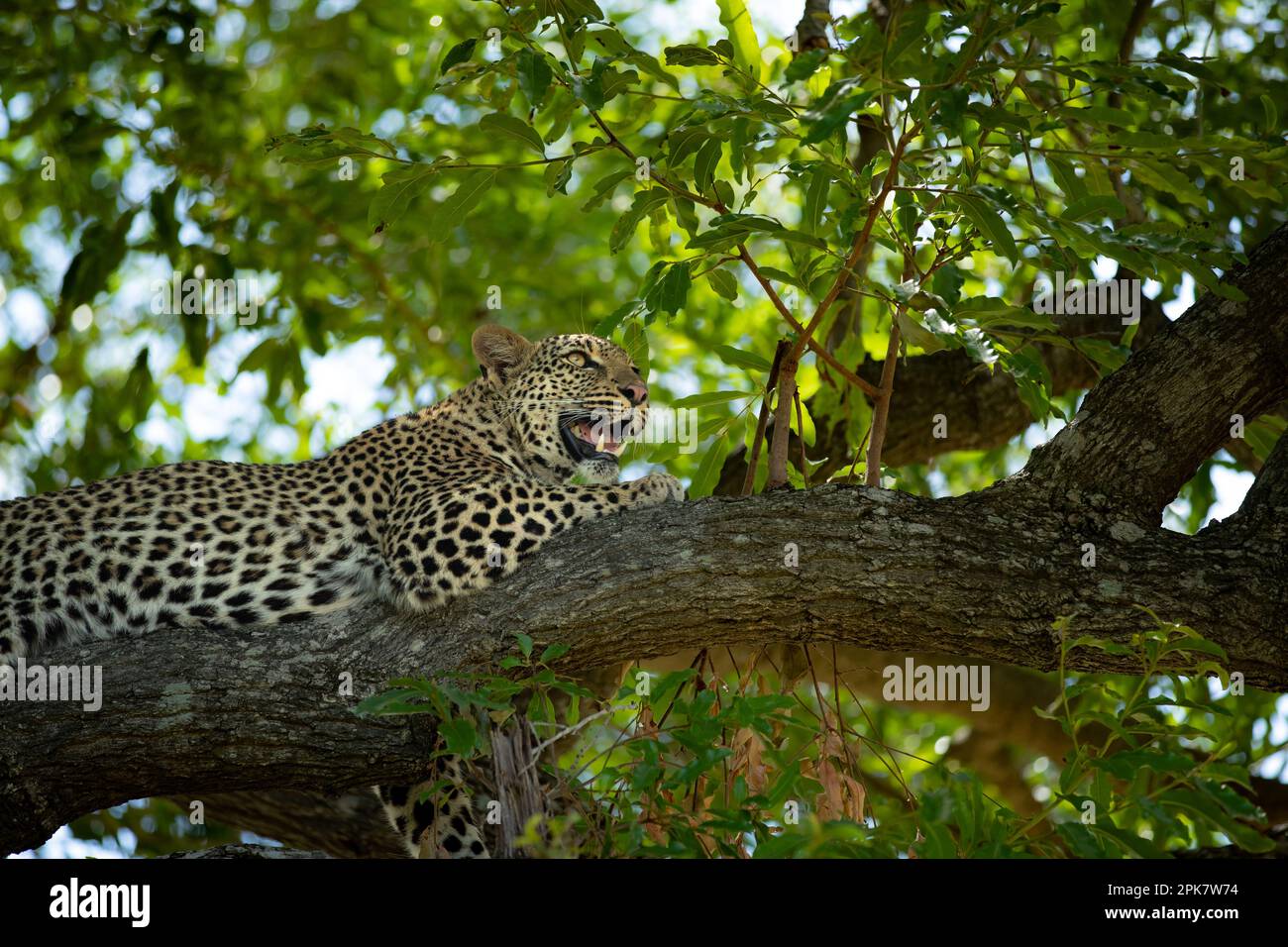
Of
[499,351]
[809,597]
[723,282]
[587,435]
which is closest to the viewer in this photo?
[809,597]

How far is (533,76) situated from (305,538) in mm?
2846

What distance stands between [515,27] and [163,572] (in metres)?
3.18

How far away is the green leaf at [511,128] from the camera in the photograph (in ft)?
18.9

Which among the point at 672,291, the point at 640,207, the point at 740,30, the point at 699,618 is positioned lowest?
the point at 699,618

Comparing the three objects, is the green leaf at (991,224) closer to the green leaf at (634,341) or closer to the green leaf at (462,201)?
the green leaf at (634,341)

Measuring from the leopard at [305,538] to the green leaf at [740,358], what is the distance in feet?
2.46

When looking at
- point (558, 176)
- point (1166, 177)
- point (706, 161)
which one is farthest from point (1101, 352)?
point (558, 176)

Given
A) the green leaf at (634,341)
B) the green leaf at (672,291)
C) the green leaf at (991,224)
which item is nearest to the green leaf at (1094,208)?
the green leaf at (991,224)

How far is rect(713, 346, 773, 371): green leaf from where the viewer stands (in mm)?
6457

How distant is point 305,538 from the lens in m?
7.09

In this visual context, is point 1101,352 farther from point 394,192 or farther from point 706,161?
point 394,192

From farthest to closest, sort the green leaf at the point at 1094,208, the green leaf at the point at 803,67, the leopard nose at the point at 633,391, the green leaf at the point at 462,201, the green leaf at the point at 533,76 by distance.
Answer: the leopard nose at the point at 633,391, the green leaf at the point at 462,201, the green leaf at the point at 1094,208, the green leaf at the point at 533,76, the green leaf at the point at 803,67
